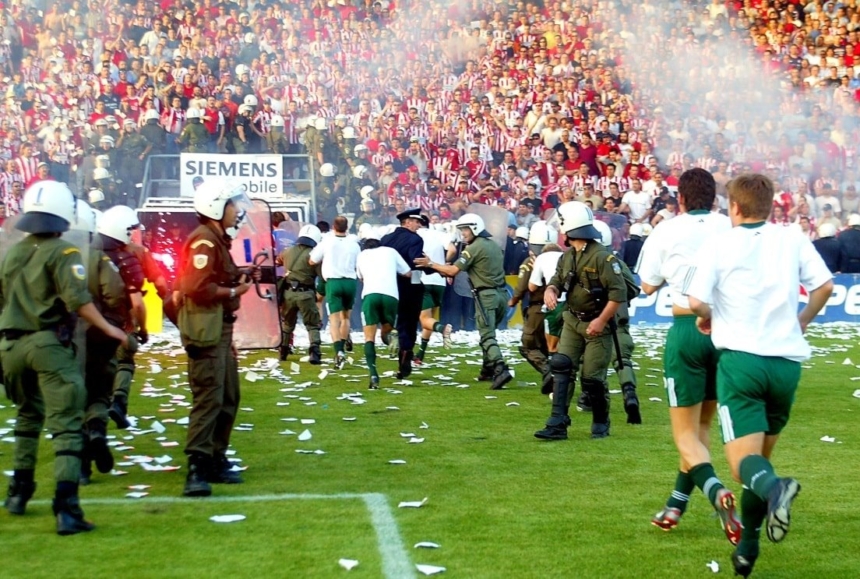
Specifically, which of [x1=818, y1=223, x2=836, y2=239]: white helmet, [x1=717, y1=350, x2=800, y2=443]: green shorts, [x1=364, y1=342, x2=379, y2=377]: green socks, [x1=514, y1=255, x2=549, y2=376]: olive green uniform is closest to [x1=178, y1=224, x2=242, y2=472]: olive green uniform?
[x1=717, y1=350, x2=800, y2=443]: green shorts

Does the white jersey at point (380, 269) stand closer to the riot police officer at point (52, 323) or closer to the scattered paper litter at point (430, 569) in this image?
the riot police officer at point (52, 323)

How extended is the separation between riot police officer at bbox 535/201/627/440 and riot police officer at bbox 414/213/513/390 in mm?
4025

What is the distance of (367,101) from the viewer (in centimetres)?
2622

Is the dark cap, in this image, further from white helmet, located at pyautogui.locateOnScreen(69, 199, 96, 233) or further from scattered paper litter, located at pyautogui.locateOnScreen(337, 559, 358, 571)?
scattered paper litter, located at pyautogui.locateOnScreen(337, 559, 358, 571)

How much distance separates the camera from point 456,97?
2656 cm

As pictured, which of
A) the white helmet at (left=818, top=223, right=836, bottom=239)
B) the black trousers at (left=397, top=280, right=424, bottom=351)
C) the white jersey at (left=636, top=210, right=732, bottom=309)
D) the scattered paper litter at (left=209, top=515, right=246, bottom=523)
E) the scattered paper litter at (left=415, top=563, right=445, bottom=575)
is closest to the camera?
the scattered paper litter at (left=415, top=563, right=445, bottom=575)

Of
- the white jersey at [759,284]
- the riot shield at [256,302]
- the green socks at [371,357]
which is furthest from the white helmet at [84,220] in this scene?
the riot shield at [256,302]

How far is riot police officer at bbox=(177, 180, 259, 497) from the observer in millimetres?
7473

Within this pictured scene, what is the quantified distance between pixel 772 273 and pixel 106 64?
71.8 feet

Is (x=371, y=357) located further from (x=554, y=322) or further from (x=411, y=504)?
(x=411, y=504)

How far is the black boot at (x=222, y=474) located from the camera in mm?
7875

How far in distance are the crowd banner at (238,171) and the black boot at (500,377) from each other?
815 cm

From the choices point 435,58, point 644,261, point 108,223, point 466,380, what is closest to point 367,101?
point 435,58

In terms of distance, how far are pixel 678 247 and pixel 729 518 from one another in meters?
1.63
